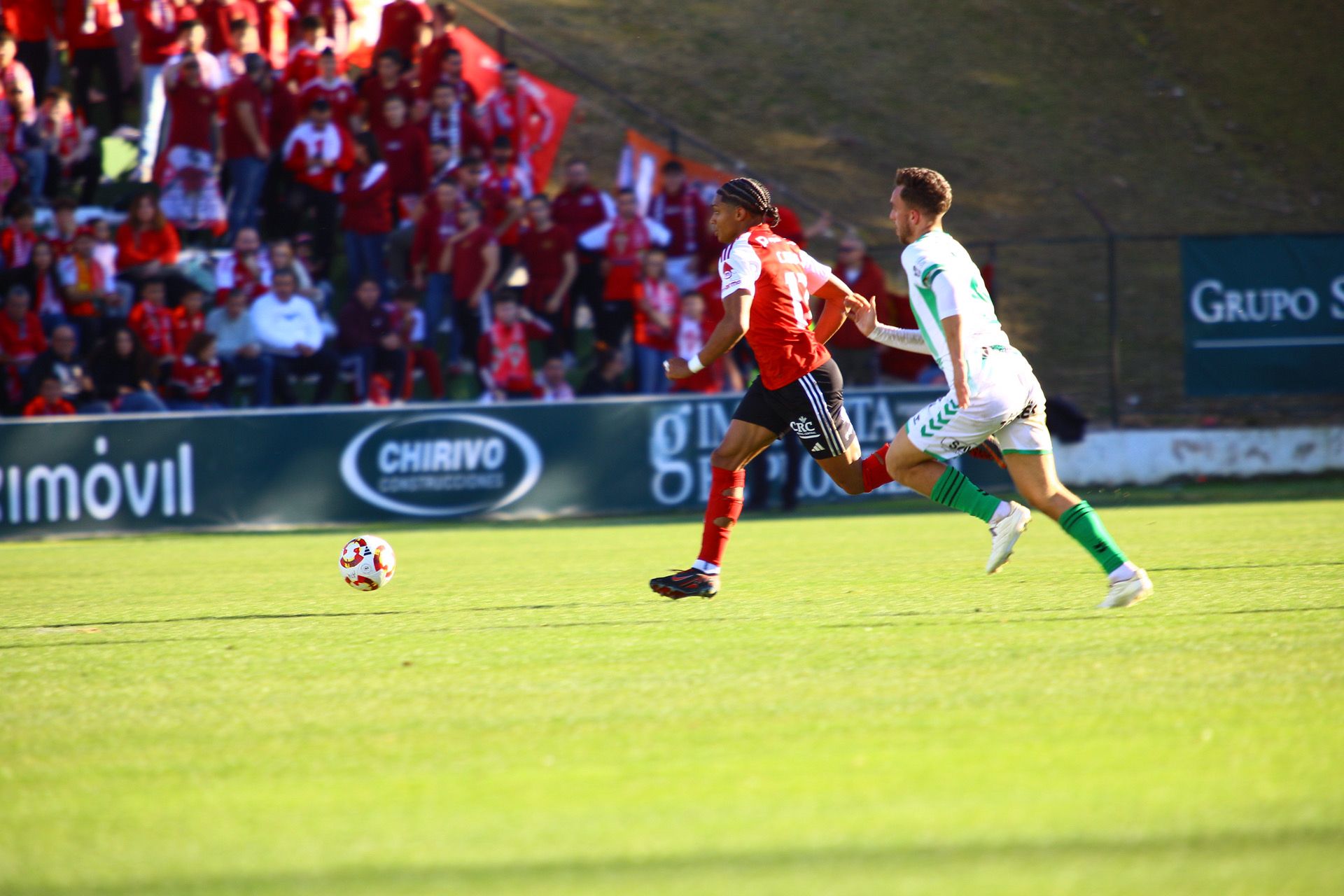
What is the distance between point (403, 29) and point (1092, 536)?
1446cm

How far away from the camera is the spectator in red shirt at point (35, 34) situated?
60.3 ft

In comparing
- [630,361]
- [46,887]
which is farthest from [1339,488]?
[46,887]

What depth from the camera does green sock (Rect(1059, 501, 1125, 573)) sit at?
7.10 m

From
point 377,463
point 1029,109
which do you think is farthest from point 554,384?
point 1029,109

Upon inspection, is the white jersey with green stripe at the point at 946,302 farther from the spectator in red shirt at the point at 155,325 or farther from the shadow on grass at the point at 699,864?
the spectator in red shirt at the point at 155,325

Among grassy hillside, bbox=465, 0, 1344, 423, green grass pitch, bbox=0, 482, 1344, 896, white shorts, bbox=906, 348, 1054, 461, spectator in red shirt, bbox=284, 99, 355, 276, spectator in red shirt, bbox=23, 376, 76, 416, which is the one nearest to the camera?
green grass pitch, bbox=0, 482, 1344, 896

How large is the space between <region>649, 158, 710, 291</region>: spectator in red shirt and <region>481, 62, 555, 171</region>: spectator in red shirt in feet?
6.50

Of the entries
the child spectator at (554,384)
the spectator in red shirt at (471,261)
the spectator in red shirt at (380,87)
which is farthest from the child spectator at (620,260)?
the spectator in red shirt at (380,87)

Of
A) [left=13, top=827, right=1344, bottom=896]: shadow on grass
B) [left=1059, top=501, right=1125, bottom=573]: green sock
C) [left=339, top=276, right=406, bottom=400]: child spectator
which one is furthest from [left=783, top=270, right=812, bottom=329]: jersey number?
[left=339, top=276, right=406, bottom=400]: child spectator

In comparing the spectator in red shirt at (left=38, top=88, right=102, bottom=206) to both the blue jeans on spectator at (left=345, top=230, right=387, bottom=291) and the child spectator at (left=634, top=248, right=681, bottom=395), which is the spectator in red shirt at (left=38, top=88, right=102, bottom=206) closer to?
the blue jeans on spectator at (left=345, top=230, right=387, bottom=291)

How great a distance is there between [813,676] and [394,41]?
50.1 feet

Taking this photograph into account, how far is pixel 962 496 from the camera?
7.79 m

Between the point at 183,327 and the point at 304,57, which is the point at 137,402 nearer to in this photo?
the point at 183,327

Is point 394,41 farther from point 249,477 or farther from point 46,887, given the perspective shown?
point 46,887
